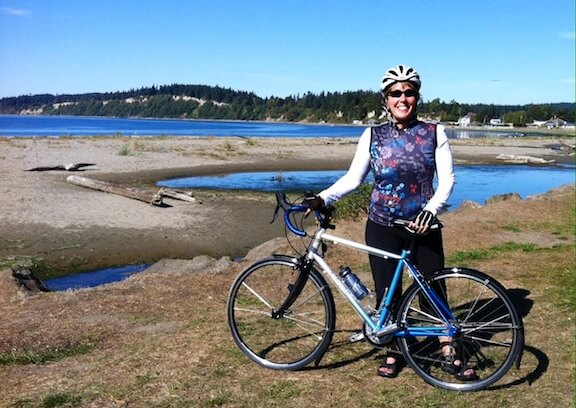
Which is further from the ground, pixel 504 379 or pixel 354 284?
pixel 354 284

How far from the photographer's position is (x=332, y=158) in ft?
137

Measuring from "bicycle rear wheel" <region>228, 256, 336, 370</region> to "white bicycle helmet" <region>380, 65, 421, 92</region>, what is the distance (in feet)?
5.29

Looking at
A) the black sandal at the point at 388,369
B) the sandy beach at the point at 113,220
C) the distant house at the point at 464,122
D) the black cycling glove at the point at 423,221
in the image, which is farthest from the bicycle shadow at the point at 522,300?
the distant house at the point at 464,122

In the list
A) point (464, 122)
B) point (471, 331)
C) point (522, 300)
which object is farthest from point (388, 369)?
point (464, 122)

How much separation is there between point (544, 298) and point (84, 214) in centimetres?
1427

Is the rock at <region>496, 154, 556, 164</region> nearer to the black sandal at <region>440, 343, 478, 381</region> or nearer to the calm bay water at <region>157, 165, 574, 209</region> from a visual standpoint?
the calm bay water at <region>157, 165, 574, 209</region>

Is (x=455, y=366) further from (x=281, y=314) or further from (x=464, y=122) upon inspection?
(x=464, y=122)

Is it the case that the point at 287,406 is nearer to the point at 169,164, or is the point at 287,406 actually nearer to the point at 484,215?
the point at 484,215

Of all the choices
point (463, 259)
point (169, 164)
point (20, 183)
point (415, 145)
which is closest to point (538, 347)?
point (415, 145)

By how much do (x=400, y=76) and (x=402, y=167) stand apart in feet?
2.20

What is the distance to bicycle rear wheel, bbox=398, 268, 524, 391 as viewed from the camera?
4.09 meters

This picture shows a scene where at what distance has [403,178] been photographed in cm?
412

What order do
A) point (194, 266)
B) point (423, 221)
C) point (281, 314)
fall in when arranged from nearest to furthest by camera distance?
point (423, 221), point (281, 314), point (194, 266)

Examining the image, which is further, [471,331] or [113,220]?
[113,220]
